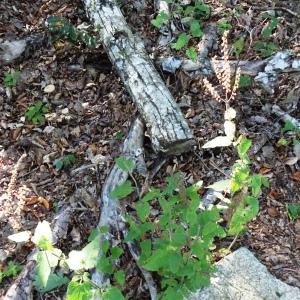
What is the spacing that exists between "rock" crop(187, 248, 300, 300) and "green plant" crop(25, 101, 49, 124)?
245 centimetres

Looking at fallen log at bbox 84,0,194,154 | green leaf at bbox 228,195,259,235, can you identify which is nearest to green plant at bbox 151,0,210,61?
fallen log at bbox 84,0,194,154

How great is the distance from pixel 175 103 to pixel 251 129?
0.74m

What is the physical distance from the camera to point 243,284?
3270mm

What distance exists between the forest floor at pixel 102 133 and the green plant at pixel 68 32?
0.16 meters

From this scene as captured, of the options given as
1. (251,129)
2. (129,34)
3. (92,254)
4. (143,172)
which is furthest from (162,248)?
(129,34)

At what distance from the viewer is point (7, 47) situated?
5.48 metres

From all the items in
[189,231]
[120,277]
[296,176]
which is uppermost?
[189,231]

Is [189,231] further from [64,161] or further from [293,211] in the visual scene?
[64,161]

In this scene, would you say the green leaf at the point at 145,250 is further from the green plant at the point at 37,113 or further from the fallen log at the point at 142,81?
the green plant at the point at 37,113

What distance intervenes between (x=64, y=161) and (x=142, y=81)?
1.06 meters

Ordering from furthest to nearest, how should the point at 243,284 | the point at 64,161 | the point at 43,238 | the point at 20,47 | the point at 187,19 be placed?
the point at 20,47, the point at 187,19, the point at 64,161, the point at 243,284, the point at 43,238

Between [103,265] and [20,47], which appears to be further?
[20,47]

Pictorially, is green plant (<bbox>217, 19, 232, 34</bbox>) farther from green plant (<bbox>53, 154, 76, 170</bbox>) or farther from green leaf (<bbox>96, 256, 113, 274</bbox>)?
green leaf (<bbox>96, 256, 113, 274</bbox>)

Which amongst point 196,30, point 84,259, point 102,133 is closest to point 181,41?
point 196,30
